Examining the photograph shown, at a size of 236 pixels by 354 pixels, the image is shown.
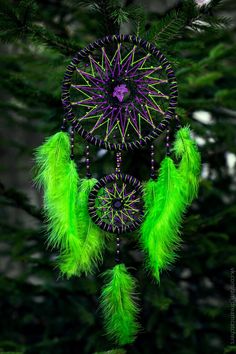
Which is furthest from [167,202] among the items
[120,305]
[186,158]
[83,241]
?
[120,305]

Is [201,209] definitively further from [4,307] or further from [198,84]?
[4,307]

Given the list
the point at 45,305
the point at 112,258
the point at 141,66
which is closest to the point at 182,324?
the point at 112,258

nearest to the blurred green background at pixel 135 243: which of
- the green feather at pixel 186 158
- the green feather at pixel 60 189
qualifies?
the green feather at pixel 60 189

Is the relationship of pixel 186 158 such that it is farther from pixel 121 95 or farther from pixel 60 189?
pixel 60 189

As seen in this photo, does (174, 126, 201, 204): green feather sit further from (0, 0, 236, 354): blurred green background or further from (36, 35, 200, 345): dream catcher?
(0, 0, 236, 354): blurred green background

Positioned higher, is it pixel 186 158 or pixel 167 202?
pixel 186 158

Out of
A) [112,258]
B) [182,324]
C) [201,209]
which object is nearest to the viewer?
[112,258]
